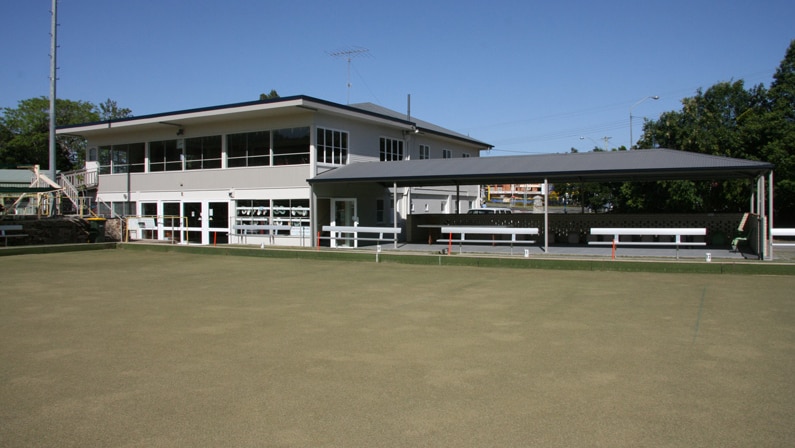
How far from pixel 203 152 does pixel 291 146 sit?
219 inches

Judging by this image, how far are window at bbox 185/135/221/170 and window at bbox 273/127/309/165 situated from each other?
11.9 ft

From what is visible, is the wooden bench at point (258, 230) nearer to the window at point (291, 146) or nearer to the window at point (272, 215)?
the window at point (272, 215)

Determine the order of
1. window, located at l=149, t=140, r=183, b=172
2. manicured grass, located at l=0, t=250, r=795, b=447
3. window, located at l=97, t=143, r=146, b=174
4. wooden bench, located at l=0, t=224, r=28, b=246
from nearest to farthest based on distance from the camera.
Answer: manicured grass, located at l=0, t=250, r=795, b=447
wooden bench, located at l=0, t=224, r=28, b=246
window, located at l=149, t=140, r=183, b=172
window, located at l=97, t=143, r=146, b=174

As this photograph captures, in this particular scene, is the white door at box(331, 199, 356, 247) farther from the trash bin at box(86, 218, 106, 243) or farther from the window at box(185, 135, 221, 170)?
the trash bin at box(86, 218, 106, 243)

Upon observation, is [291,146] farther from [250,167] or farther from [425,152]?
[425,152]

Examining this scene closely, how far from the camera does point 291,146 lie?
78.6 ft

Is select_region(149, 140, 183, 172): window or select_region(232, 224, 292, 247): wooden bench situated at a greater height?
select_region(149, 140, 183, 172): window

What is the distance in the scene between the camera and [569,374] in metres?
5.86

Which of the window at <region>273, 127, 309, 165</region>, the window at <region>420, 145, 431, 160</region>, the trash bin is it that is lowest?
the trash bin

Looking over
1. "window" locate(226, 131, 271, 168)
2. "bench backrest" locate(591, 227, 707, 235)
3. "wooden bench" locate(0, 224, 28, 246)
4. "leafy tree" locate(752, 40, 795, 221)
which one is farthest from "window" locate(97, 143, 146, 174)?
"leafy tree" locate(752, 40, 795, 221)

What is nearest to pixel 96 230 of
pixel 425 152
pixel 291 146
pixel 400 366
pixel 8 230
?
pixel 8 230

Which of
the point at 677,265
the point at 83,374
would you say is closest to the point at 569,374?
the point at 83,374

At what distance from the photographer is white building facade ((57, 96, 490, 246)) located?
77.5 ft

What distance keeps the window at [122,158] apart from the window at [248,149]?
21.4ft
